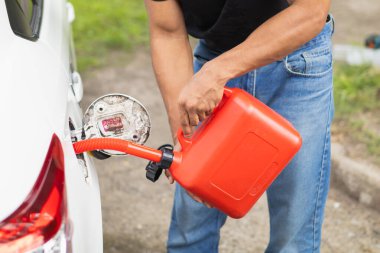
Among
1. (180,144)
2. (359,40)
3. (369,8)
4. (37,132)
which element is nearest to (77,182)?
(37,132)

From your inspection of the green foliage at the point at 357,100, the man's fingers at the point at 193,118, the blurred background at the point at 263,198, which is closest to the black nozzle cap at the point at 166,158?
the man's fingers at the point at 193,118

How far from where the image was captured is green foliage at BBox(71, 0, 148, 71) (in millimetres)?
5516

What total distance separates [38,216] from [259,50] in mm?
807

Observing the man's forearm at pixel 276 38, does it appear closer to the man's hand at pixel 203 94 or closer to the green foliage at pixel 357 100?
the man's hand at pixel 203 94

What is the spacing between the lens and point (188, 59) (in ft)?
7.22

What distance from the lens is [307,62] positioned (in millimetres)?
2098

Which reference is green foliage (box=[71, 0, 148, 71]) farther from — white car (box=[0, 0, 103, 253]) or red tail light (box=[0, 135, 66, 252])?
red tail light (box=[0, 135, 66, 252])

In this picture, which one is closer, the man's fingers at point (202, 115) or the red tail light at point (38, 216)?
the red tail light at point (38, 216)

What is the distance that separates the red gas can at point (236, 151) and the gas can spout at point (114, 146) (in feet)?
0.38

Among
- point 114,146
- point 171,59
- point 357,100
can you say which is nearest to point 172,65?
point 171,59

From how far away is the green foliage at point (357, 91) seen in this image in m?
4.08

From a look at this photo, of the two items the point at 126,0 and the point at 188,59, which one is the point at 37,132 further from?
the point at 126,0

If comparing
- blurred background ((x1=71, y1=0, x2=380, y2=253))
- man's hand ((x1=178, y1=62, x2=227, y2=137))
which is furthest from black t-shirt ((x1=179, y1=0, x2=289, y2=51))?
blurred background ((x1=71, y1=0, x2=380, y2=253))

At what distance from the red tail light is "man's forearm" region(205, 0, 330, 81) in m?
0.63
